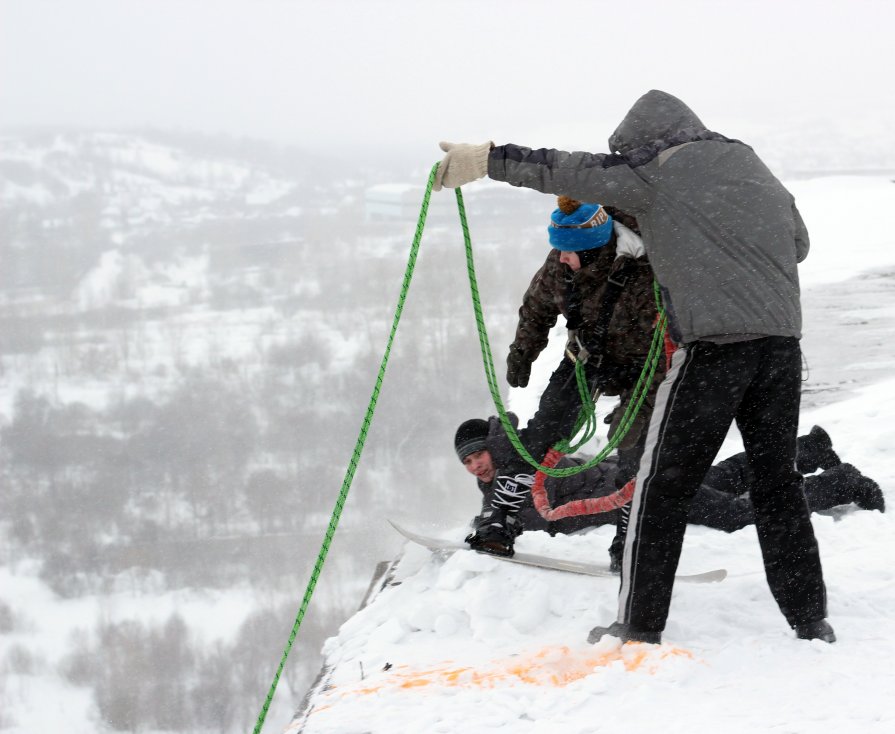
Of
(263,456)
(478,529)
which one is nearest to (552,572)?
(478,529)

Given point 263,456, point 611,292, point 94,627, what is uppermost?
point 611,292

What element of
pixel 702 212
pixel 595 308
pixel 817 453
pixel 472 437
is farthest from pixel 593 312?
pixel 817 453

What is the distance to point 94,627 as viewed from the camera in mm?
47844

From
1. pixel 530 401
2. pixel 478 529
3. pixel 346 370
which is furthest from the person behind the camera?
pixel 346 370

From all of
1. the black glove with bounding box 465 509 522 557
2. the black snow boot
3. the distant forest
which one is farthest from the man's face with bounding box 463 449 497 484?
the distant forest

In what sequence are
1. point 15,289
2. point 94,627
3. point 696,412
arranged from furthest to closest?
point 15,289
point 94,627
point 696,412

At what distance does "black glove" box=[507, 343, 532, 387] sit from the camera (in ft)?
11.6

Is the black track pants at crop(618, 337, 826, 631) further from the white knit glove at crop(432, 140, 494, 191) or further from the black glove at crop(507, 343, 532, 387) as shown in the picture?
the black glove at crop(507, 343, 532, 387)

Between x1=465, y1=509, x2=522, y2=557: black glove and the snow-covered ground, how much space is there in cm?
7

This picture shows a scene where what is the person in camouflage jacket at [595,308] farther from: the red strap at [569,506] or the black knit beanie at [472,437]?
the black knit beanie at [472,437]

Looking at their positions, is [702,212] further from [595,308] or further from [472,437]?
[472,437]

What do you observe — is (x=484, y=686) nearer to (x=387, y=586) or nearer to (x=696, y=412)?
(x=696, y=412)

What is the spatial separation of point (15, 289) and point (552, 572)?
12203cm

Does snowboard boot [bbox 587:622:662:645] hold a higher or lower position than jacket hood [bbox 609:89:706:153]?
lower
